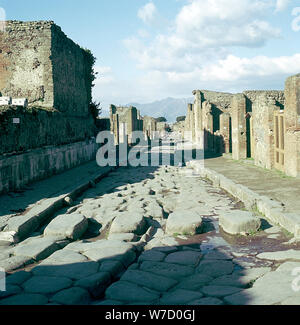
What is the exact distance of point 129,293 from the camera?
3.25m

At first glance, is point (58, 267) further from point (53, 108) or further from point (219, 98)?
point (219, 98)

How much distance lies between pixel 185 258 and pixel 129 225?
150 centimetres

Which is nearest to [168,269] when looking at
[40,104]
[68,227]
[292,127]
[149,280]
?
[149,280]

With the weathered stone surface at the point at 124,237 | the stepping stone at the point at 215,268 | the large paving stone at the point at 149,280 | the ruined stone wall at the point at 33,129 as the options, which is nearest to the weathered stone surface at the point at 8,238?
the weathered stone surface at the point at 124,237

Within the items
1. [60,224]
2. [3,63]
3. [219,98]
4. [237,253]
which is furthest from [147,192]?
[219,98]

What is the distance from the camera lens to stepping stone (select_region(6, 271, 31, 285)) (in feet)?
11.8

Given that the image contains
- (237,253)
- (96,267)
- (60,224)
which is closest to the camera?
(96,267)

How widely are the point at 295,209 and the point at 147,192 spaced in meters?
4.03

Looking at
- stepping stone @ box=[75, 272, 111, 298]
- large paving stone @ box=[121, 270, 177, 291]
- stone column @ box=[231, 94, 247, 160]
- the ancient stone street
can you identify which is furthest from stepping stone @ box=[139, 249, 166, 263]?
stone column @ box=[231, 94, 247, 160]

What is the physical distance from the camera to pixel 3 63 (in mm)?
14547

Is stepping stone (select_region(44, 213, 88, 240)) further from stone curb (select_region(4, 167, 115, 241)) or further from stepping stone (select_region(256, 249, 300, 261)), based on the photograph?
stepping stone (select_region(256, 249, 300, 261))

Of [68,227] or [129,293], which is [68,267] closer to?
[129,293]

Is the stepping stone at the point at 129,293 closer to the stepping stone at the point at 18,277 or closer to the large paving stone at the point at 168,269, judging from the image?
the large paving stone at the point at 168,269

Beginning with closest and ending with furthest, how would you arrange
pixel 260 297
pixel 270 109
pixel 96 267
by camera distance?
pixel 260 297 → pixel 96 267 → pixel 270 109
